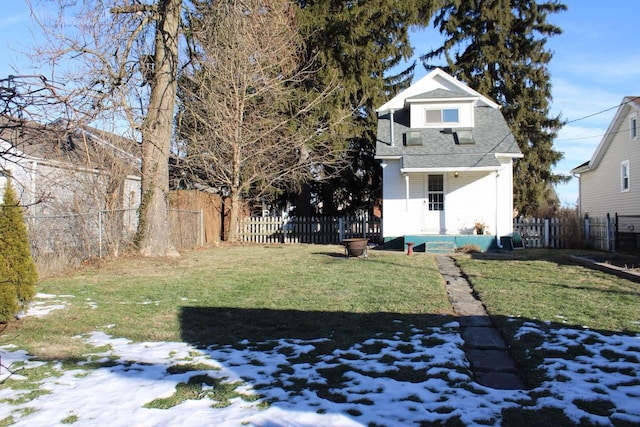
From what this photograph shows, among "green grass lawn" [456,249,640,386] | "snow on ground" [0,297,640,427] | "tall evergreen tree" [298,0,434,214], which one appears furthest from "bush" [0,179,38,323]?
"tall evergreen tree" [298,0,434,214]

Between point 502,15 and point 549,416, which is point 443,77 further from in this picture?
point 549,416

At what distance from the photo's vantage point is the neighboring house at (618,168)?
63.9ft

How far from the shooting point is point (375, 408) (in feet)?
12.5

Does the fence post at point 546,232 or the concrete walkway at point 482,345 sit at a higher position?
the fence post at point 546,232

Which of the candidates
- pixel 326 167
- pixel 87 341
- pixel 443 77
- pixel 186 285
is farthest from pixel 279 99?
pixel 87 341

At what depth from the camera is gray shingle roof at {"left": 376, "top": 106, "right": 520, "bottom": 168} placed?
1730 centimetres

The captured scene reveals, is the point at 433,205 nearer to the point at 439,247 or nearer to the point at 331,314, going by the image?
the point at 439,247

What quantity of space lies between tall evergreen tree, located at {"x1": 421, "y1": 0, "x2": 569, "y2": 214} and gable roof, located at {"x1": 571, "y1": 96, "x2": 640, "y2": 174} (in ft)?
8.94

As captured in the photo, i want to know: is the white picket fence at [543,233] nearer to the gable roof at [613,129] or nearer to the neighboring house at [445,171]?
the neighboring house at [445,171]

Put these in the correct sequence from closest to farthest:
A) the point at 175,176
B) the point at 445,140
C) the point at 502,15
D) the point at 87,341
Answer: the point at 87,341 → the point at 445,140 → the point at 175,176 → the point at 502,15

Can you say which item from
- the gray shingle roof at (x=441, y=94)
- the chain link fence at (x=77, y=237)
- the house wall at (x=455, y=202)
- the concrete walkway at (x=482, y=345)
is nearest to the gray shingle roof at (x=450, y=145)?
the house wall at (x=455, y=202)

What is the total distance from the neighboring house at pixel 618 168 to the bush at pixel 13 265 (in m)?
21.5

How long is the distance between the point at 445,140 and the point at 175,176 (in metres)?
12.0

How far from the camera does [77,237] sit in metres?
12.0
